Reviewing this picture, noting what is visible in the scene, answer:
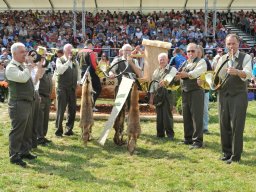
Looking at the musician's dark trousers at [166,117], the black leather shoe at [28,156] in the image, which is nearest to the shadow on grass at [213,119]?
the musician's dark trousers at [166,117]

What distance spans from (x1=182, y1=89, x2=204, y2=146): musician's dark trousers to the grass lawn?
0.29 m

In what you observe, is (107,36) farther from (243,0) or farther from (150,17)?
(243,0)

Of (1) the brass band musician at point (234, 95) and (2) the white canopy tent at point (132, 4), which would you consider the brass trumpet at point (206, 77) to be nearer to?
(1) the brass band musician at point (234, 95)

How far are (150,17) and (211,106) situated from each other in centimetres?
1454

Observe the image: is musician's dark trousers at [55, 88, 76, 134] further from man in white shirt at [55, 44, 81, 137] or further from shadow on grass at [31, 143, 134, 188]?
shadow on grass at [31, 143, 134, 188]

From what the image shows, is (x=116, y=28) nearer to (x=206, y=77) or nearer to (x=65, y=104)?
(x=65, y=104)

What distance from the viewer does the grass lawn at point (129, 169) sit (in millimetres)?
5906

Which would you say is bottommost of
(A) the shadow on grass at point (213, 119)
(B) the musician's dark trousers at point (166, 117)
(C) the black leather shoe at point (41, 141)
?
(C) the black leather shoe at point (41, 141)

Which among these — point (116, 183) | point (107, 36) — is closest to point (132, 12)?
point (107, 36)

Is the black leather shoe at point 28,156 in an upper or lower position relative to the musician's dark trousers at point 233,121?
lower

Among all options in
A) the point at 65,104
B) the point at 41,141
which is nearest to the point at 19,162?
the point at 41,141

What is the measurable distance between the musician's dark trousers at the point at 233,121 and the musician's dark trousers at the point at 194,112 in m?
0.96

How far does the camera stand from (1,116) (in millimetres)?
11383

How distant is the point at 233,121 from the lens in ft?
22.2
